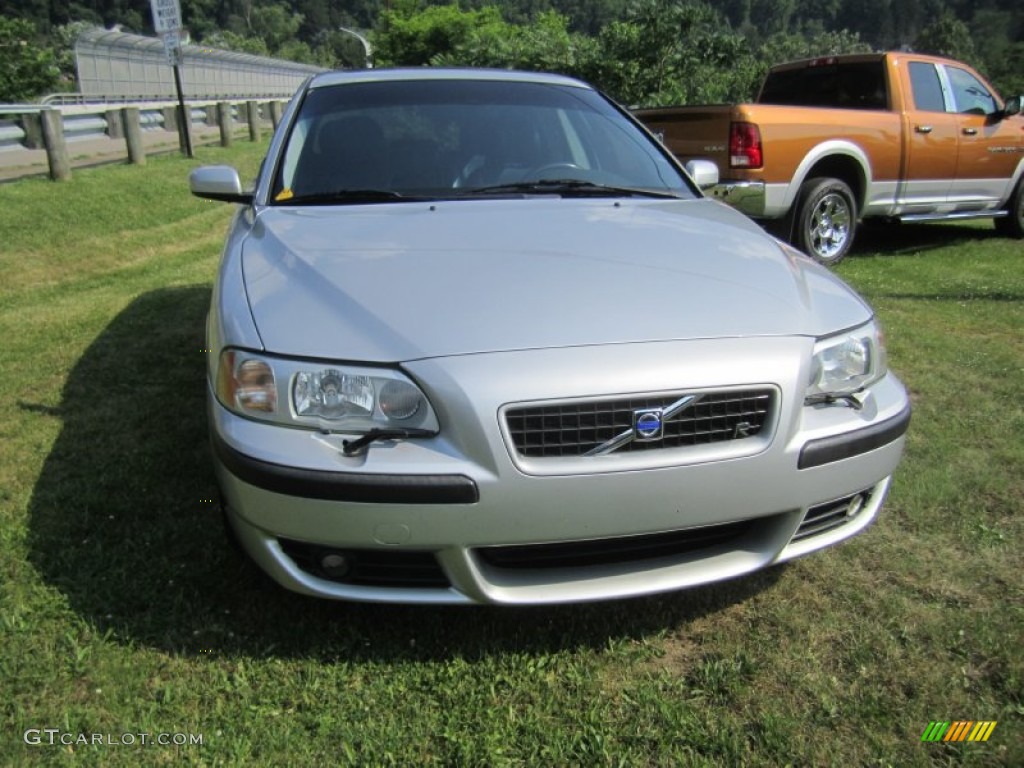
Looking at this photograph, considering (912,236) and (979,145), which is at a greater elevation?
(979,145)

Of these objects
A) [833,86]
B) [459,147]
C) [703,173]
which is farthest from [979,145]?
[459,147]

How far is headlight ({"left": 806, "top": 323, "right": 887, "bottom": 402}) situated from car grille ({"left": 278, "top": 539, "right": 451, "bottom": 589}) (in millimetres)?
1031

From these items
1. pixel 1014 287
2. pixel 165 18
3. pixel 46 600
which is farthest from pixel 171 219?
A: pixel 1014 287

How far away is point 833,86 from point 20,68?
1653 inches

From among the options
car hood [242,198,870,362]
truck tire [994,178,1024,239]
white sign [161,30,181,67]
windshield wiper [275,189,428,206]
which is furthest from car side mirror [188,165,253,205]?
white sign [161,30,181,67]

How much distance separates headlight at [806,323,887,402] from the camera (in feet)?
6.82

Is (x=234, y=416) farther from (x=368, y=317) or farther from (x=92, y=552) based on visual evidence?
(x=92, y=552)

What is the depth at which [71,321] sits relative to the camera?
529 cm

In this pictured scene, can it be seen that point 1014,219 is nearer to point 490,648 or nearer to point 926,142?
point 926,142

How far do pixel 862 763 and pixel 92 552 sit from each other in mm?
2227

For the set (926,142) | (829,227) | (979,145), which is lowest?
(829,227)

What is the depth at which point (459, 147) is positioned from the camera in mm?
3076

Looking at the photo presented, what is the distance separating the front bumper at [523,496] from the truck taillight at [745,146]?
4775 millimetres

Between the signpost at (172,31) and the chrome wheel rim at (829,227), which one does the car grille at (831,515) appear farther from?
the signpost at (172,31)
